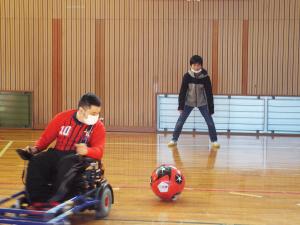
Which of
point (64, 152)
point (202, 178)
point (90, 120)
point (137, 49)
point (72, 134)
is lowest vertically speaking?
point (202, 178)

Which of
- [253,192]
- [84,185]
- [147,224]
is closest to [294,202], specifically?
[253,192]

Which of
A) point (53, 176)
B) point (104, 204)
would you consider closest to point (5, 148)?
point (104, 204)

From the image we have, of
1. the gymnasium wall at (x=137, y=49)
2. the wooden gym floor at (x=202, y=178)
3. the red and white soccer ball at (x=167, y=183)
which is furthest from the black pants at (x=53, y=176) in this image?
the gymnasium wall at (x=137, y=49)

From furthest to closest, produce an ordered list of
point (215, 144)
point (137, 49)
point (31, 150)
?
point (137, 49)
point (215, 144)
point (31, 150)

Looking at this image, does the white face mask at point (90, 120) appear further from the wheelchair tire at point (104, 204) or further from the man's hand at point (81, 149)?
the wheelchair tire at point (104, 204)

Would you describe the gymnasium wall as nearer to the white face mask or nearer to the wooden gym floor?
the wooden gym floor

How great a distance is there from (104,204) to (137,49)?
8.26 meters

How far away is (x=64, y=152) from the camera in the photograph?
17.2 feet

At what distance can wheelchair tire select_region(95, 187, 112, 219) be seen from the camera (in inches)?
208

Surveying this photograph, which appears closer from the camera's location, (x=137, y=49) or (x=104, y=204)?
(x=104, y=204)

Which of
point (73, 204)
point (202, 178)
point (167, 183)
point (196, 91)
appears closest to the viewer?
point (73, 204)

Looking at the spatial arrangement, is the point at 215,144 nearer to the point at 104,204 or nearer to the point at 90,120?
the point at 104,204

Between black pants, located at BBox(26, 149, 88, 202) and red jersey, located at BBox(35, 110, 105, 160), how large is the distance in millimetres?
227

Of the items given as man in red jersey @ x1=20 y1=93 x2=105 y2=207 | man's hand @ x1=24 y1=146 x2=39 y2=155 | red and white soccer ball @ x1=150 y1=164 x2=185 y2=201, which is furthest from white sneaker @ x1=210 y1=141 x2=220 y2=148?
man's hand @ x1=24 y1=146 x2=39 y2=155
